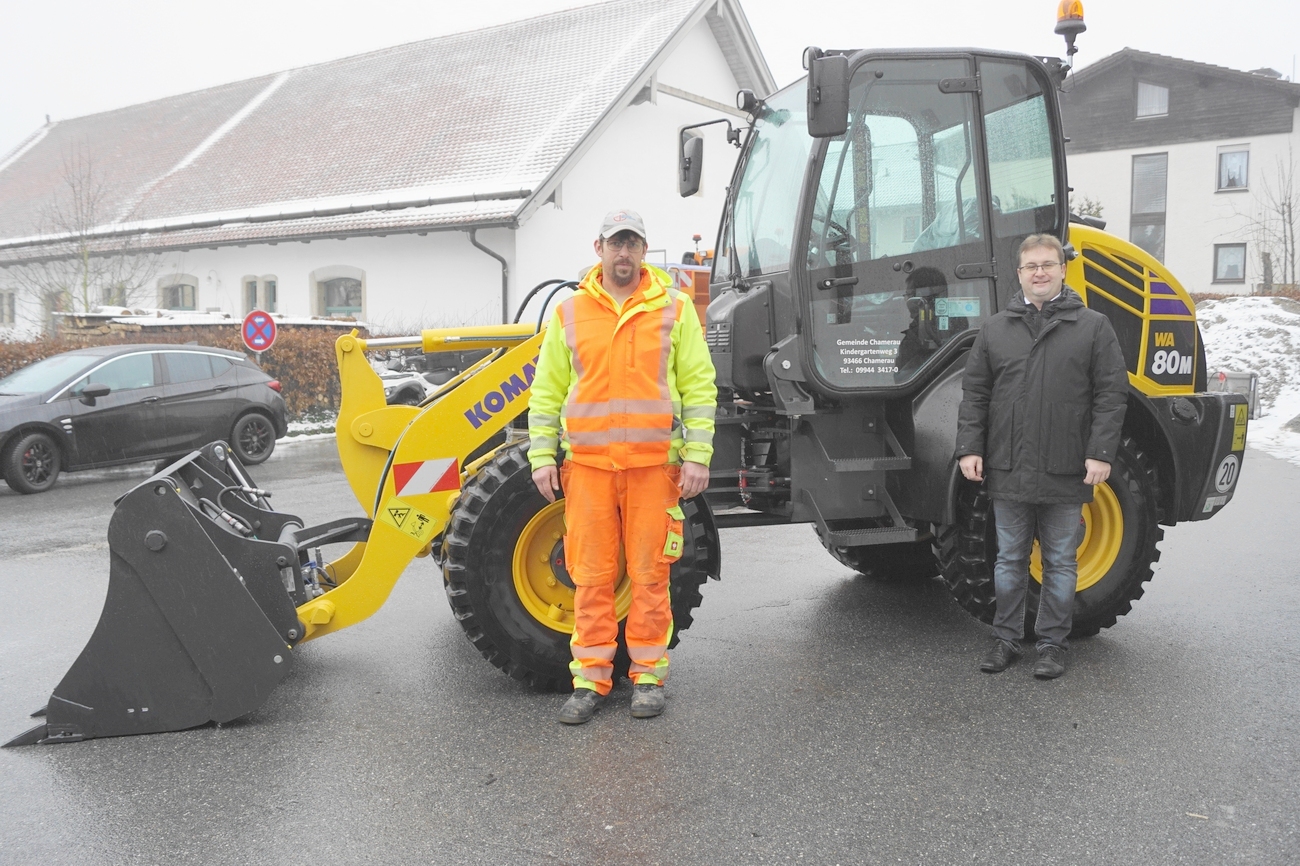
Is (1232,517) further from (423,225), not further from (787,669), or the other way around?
(423,225)

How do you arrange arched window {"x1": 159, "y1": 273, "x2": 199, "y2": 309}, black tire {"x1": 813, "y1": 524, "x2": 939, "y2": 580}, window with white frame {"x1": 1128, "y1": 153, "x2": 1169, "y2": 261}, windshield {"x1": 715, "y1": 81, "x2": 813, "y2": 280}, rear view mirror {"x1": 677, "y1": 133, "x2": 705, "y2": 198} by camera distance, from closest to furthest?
windshield {"x1": 715, "y1": 81, "x2": 813, "y2": 280} < rear view mirror {"x1": 677, "y1": 133, "x2": 705, "y2": 198} < black tire {"x1": 813, "y1": 524, "x2": 939, "y2": 580} < arched window {"x1": 159, "y1": 273, "x2": 199, "y2": 309} < window with white frame {"x1": 1128, "y1": 153, "x2": 1169, "y2": 261}

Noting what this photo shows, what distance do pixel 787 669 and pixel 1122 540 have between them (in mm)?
1849

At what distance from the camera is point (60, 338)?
16391 mm

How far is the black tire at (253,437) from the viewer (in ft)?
43.1

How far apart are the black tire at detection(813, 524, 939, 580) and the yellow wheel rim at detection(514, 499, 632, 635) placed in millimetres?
2087

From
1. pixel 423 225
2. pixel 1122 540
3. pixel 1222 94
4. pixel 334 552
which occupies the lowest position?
pixel 334 552

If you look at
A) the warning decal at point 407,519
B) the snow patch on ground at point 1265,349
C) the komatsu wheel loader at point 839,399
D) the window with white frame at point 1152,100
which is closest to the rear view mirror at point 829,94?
the komatsu wheel loader at point 839,399

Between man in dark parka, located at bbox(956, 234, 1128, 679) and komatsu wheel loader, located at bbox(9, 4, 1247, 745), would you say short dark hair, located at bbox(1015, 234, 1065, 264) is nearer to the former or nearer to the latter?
man in dark parka, located at bbox(956, 234, 1128, 679)

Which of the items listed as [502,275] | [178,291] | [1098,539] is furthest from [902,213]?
[178,291]

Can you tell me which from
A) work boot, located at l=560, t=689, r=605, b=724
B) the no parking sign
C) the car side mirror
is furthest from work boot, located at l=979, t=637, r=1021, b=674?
the no parking sign

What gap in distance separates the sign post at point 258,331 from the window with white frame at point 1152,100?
34.7m

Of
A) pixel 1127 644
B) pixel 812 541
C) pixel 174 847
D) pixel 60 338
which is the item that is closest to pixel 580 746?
pixel 174 847

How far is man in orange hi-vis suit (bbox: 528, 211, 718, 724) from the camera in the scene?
4.21 metres

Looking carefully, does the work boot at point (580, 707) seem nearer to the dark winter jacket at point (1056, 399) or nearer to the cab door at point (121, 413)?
the dark winter jacket at point (1056, 399)
